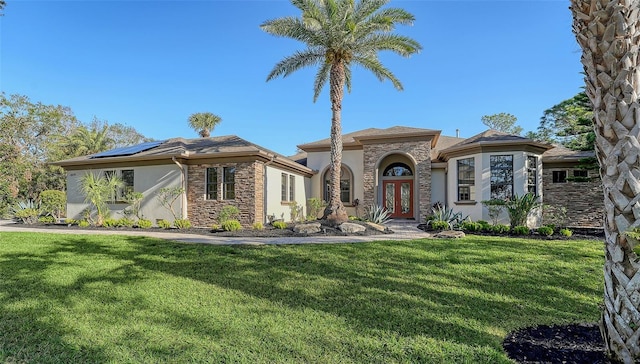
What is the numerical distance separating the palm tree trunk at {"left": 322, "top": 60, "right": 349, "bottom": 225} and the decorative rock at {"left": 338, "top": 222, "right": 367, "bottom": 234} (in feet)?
3.76

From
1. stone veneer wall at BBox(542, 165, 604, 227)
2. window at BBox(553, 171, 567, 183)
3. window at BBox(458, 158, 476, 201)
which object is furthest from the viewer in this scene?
window at BBox(553, 171, 567, 183)

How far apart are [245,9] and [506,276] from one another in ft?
40.7

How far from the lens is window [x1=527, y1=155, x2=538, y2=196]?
14.5m

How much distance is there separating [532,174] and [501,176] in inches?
64.5

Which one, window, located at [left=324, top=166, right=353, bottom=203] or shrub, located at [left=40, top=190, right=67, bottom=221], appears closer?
shrub, located at [left=40, top=190, right=67, bottom=221]

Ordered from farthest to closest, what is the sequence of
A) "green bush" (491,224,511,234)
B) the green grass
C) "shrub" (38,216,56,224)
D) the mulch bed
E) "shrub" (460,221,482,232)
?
"shrub" (38,216,56,224) < "shrub" (460,221,482,232) < "green bush" (491,224,511,234) < the green grass < the mulch bed

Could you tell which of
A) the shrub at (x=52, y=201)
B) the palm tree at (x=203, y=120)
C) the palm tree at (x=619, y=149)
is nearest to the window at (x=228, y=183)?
the shrub at (x=52, y=201)

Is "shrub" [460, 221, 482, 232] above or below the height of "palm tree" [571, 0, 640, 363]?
below

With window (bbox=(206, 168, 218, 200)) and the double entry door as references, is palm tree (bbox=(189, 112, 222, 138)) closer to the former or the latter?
window (bbox=(206, 168, 218, 200))

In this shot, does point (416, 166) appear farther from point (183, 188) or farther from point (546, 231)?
point (183, 188)

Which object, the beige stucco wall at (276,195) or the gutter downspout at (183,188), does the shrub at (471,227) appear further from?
the gutter downspout at (183,188)

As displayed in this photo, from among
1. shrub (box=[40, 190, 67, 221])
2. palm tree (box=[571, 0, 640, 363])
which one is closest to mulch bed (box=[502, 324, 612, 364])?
palm tree (box=[571, 0, 640, 363])

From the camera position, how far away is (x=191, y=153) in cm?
1437

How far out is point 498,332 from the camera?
3473 millimetres
